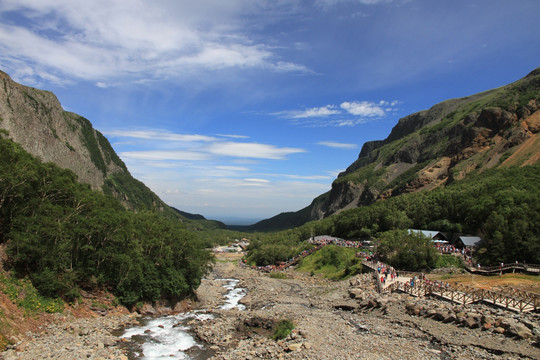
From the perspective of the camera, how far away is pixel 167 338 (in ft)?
94.0

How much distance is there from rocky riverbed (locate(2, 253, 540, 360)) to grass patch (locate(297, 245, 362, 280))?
22084 millimetres

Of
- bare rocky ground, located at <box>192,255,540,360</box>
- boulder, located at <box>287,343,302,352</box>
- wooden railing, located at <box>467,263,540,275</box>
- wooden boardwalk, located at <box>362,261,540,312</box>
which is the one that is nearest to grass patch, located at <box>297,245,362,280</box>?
bare rocky ground, located at <box>192,255,540,360</box>

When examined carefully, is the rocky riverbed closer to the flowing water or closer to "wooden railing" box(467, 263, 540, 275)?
the flowing water

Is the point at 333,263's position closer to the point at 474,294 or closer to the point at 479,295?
the point at 474,294

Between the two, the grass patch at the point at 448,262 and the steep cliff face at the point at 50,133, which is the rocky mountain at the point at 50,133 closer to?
the steep cliff face at the point at 50,133

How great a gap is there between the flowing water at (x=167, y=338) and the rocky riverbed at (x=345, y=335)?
0.96m

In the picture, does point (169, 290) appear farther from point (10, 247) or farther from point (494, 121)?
point (494, 121)

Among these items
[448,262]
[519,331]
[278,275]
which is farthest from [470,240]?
[519,331]

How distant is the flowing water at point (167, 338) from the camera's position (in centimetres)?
2489

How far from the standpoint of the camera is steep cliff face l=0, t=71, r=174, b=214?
9631 centimetres

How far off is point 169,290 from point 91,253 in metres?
10.4

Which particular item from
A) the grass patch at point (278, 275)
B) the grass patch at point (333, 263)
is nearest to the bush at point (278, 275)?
the grass patch at point (278, 275)

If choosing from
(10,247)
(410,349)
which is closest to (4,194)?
(10,247)

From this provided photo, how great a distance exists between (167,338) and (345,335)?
1564 centimetres
